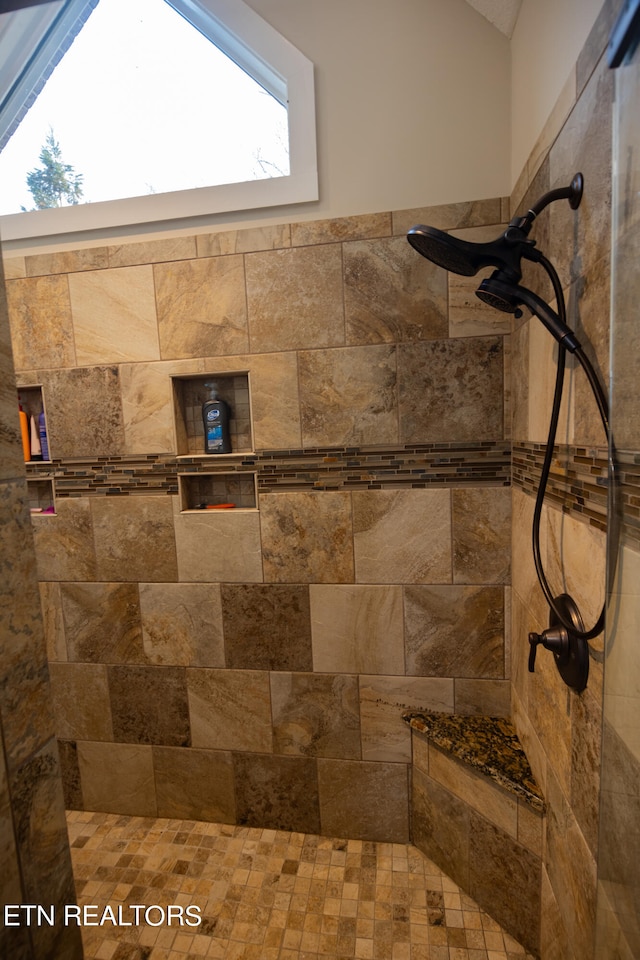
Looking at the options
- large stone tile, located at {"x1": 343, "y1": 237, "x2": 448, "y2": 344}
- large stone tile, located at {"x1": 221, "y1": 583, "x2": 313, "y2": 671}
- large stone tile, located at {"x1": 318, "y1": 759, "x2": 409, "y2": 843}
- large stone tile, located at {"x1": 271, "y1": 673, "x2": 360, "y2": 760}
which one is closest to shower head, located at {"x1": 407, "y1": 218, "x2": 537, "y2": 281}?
large stone tile, located at {"x1": 343, "y1": 237, "x2": 448, "y2": 344}

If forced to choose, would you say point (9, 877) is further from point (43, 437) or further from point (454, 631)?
point (43, 437)

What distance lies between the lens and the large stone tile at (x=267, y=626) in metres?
1.62

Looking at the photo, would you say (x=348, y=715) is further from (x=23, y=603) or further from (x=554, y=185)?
(x=554, y=185)

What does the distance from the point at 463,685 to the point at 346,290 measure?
1409 millimetres

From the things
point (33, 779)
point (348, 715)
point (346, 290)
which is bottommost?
point (348, 715)

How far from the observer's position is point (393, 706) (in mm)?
1582

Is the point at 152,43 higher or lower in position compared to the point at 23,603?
higher

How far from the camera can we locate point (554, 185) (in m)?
1.04

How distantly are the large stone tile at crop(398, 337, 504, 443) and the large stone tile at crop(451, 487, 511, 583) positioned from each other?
7.8 inches

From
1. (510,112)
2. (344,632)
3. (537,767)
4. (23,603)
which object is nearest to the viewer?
(23,603)

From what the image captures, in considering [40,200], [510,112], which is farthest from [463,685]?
[40,200]

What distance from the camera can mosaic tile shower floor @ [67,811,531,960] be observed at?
4.27 feet

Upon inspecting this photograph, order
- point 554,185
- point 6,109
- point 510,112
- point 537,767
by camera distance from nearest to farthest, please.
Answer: point 554,185, point 537,767, point 510,112, point 6,109

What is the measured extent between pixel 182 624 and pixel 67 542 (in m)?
0.56
